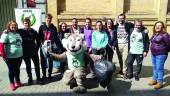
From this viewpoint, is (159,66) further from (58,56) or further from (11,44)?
(11,44)

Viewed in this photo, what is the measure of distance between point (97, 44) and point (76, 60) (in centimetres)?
84

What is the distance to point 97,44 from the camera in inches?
341

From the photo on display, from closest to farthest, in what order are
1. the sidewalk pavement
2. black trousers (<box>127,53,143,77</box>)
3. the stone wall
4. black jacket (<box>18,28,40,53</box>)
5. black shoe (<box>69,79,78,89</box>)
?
the sidewalk pavement < black shoe (<box>69,79,78,89</box>) < black jacket (<box>18,28,40,53</box>) < black trousers (<box>127,53,143,77</box>) < the stone wall

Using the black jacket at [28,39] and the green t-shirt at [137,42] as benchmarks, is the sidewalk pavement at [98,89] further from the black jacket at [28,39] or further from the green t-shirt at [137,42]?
the black jacket at [28,39]

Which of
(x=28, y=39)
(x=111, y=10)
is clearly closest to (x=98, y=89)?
(x=28, y=39)

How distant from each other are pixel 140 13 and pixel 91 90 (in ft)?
21.8

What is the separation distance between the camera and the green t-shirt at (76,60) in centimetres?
810

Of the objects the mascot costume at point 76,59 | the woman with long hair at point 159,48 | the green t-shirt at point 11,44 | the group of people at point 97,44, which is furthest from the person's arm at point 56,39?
the woman with long hair at point 159,48

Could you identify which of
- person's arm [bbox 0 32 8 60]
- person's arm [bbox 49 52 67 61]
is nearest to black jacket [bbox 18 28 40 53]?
person's arm [bbox 0 32 8 60]

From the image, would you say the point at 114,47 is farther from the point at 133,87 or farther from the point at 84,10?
the point at 84,10

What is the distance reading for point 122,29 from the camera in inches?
352

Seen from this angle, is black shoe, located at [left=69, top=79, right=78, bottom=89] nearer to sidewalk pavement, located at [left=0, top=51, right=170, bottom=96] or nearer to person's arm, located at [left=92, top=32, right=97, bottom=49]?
sidewalk pavement, located at [left=0, top=51, right=170, bottom=96]

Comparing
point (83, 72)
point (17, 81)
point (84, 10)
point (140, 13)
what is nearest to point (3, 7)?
point (84, 10)

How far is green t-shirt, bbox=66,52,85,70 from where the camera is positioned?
26.6 ft
